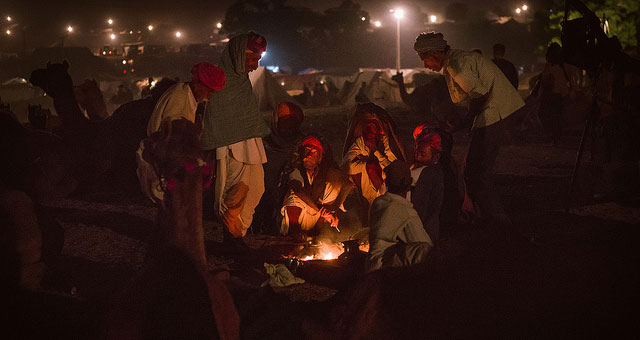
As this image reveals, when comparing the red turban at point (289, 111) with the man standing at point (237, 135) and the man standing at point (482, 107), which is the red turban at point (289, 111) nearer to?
the man standing at point (237, 135)

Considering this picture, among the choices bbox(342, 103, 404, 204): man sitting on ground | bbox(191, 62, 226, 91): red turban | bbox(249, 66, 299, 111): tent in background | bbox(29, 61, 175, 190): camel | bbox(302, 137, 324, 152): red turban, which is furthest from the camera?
bbox(249, 66, 299, 111): tent in background

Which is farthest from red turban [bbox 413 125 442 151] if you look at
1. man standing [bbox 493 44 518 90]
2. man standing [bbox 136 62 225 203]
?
man standing [bbox 493 44 518 90]

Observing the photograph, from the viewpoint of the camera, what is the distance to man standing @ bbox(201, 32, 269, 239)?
613cm

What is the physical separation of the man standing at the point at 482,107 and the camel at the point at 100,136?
5.05m

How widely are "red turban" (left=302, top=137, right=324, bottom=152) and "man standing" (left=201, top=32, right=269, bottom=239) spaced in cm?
55

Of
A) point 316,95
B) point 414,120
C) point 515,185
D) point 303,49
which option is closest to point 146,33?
point 303,49

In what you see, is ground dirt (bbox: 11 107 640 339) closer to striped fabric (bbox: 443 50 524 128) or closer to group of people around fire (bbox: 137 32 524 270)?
group of people around fire (bbox: 137 32 524 270)

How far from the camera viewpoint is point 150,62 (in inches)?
2056

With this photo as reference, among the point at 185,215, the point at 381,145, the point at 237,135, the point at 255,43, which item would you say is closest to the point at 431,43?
the point at 381,145

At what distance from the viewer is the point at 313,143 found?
6859 mm

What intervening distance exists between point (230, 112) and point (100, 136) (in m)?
4.66

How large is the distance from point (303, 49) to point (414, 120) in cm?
4056

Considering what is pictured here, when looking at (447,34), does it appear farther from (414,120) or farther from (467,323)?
(467,323)

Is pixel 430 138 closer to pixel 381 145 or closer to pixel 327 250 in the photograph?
pixel 381 145
